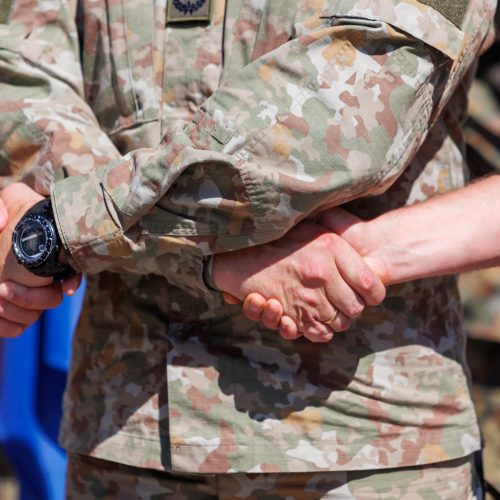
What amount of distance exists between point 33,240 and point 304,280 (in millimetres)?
426

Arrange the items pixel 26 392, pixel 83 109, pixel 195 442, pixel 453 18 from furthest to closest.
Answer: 1. pixel 26 392
2. pixel 83 109
3. pixel 195 442
4. pixel 453 18

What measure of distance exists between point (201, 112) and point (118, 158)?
0.17m

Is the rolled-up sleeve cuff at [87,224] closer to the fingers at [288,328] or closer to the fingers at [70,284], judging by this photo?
the fingers at [70,284]

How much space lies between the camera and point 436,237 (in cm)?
146

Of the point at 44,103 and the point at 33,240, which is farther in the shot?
the point at 44,103

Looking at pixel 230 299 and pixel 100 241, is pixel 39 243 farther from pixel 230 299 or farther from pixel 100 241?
pixel 230 299

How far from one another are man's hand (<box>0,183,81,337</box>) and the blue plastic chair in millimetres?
1169

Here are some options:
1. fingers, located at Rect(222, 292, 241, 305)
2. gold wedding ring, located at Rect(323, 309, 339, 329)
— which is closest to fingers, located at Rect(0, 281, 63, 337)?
fingers, located at Rect(222, 292, 241, 305)

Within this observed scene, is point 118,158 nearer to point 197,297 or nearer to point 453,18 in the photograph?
point 197,297

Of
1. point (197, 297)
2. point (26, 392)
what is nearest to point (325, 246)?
point (197, 297)

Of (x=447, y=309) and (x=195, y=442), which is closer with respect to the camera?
(x=195, y=442)

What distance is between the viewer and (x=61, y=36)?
1.65m

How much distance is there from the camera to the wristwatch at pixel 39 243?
Answer: 4.78ft

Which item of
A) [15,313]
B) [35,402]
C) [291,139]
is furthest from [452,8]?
[35,402]
